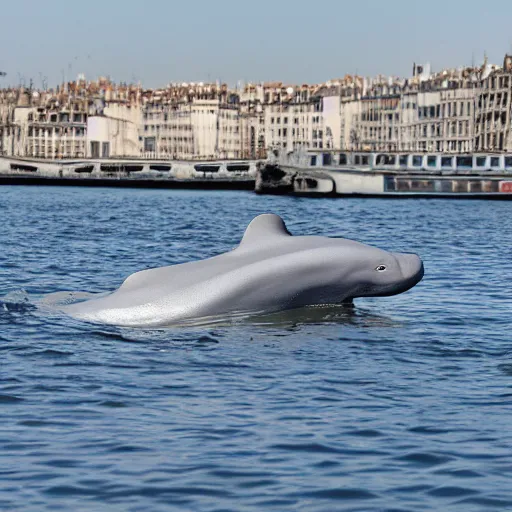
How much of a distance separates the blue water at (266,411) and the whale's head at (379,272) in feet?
1.94

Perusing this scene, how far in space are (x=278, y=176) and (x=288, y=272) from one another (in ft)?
346

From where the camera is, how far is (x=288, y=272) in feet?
62.0

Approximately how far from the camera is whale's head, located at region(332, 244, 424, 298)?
19.2m

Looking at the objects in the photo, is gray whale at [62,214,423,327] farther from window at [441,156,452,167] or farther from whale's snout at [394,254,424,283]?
window at [441,156,452,167]

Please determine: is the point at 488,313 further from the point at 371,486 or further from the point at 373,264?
the point at 371,486

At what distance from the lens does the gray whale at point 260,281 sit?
18656 mm

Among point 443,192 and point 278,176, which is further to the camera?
point 278,176

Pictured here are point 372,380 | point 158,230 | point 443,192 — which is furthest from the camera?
point 443,192

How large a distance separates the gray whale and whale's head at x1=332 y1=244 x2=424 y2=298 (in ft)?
0.05

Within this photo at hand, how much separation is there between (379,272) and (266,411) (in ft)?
19.0

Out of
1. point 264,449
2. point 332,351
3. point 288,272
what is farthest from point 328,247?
point 264,449

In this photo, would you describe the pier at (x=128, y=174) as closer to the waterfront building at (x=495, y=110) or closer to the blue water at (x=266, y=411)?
the waterfront building at (x=495, y=110)

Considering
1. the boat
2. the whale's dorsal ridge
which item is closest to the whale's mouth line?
the whale's dorsal ridge

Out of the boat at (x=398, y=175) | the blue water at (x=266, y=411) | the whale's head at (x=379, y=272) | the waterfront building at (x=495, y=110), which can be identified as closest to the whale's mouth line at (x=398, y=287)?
the whale's head at (x=379, y=272)
